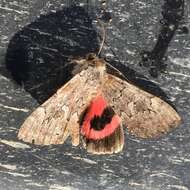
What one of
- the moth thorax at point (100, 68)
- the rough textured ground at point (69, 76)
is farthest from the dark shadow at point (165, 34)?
the moth thorax at point (100, 68)

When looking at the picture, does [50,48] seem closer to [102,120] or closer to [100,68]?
[100,68]

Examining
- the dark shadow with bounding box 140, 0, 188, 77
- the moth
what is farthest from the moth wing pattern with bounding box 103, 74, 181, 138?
the dark shadow with bounding box 140, 0, 188, 77

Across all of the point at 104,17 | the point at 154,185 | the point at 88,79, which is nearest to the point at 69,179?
the point at 154,185

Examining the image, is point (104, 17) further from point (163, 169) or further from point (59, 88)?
point (163, 169)

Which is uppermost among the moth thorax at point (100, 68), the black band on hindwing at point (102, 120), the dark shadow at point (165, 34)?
the dark shadow at point (165, 34)

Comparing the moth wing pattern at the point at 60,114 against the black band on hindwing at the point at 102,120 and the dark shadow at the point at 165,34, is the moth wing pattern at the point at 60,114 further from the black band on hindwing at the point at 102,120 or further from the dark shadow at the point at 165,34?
the dark shadow at the point at 165,34

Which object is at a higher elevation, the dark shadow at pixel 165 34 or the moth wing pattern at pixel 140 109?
the dark shadow at pixel 165 34
